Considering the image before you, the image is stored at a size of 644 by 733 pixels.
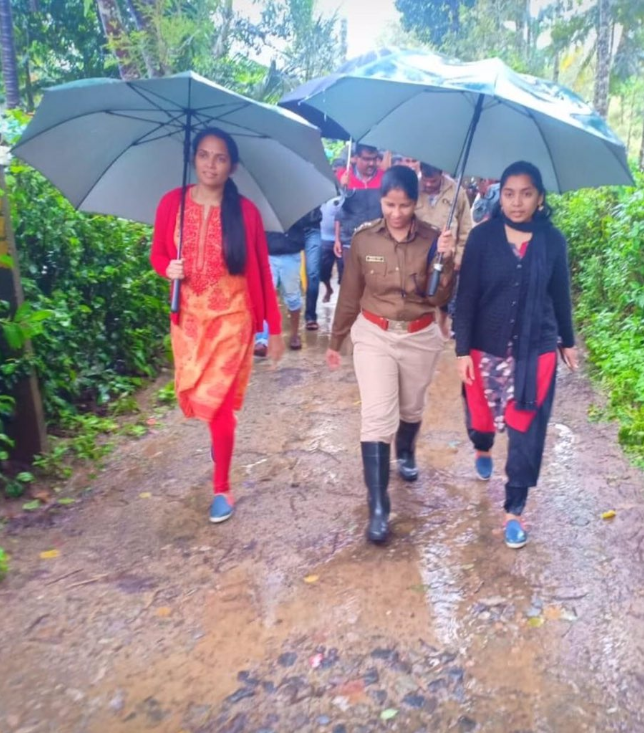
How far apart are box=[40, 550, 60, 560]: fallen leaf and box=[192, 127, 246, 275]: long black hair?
5.46 feet

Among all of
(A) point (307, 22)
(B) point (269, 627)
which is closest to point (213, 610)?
(B) point (269, 627)

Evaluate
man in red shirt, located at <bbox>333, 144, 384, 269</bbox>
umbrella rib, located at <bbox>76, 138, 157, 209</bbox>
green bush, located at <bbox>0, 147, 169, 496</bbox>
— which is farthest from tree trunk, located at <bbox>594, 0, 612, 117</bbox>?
umbrella rib, located at <bbox>76, 138, 157, 209</bbox>

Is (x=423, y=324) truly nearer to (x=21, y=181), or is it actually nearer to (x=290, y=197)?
(x=290, y=197)

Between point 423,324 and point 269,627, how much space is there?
165 centimetres

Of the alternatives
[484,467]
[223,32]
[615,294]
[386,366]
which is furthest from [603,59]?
[386,366]

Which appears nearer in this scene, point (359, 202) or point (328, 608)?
point (328, 608)

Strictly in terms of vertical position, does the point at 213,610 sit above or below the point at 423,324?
below

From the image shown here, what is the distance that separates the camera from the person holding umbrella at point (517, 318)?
3.15 metres

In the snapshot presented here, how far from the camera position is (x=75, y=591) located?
10.3 feet

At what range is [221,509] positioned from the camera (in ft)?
12.3

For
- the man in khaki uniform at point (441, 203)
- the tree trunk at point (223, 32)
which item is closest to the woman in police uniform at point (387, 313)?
the man in khaki uniform at point (441, 203)

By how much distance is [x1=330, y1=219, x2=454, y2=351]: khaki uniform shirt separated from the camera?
339 centimetres

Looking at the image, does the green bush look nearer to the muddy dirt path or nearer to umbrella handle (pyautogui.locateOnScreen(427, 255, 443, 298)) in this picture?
the muddy dirt path

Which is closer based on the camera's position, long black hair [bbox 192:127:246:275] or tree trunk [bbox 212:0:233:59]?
long black hair [bbox 192:127:246:275]
